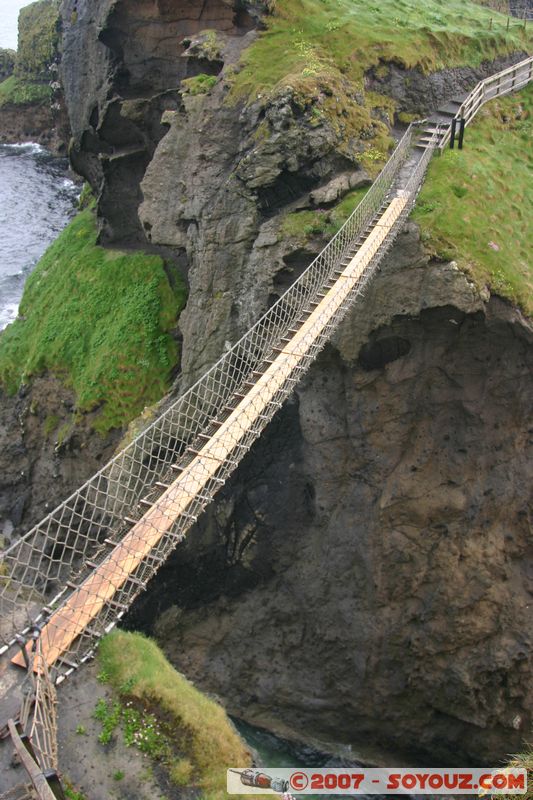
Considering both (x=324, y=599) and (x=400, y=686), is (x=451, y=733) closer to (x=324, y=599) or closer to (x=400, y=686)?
(x=400, y=686)

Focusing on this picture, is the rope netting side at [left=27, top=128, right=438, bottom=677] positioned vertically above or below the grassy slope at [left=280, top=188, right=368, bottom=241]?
below

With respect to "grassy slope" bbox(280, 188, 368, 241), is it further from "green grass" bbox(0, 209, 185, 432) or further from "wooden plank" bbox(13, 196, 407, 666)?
"green grass" bbox(0, 209, 185, 432)

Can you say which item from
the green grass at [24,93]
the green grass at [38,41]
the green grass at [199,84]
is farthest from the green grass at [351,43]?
the green grass at [38,41]

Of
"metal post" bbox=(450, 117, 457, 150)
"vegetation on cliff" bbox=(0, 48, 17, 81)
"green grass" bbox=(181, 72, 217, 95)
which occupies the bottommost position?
"vegetation on cliff" bbox=(0, 48, 17, 81)

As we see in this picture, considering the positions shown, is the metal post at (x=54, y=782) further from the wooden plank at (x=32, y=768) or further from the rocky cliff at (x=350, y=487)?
the rocky cliff at (x=350, y=487)

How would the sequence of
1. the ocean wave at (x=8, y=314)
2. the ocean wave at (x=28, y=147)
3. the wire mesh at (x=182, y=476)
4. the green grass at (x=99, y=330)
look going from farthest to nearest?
1. the ocean wave at (x=28, y=147)
2. the ocean wave at (x=8, y=314)
3. the green grass at (x=99, y=330)
4. the wire mesh at (x=182, y=476)

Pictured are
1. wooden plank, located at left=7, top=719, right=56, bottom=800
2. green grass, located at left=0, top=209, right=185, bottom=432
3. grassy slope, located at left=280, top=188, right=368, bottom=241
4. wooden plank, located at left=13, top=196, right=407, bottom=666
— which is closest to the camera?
wooden plank, located at left=7, top=719, right=56, bottom=800

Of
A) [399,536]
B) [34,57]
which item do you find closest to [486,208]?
[399,536]

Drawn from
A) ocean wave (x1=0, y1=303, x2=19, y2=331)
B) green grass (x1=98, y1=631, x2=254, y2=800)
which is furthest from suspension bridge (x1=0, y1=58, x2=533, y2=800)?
ocean wave (x1=0, y1=303, x2=19, y2=331)
